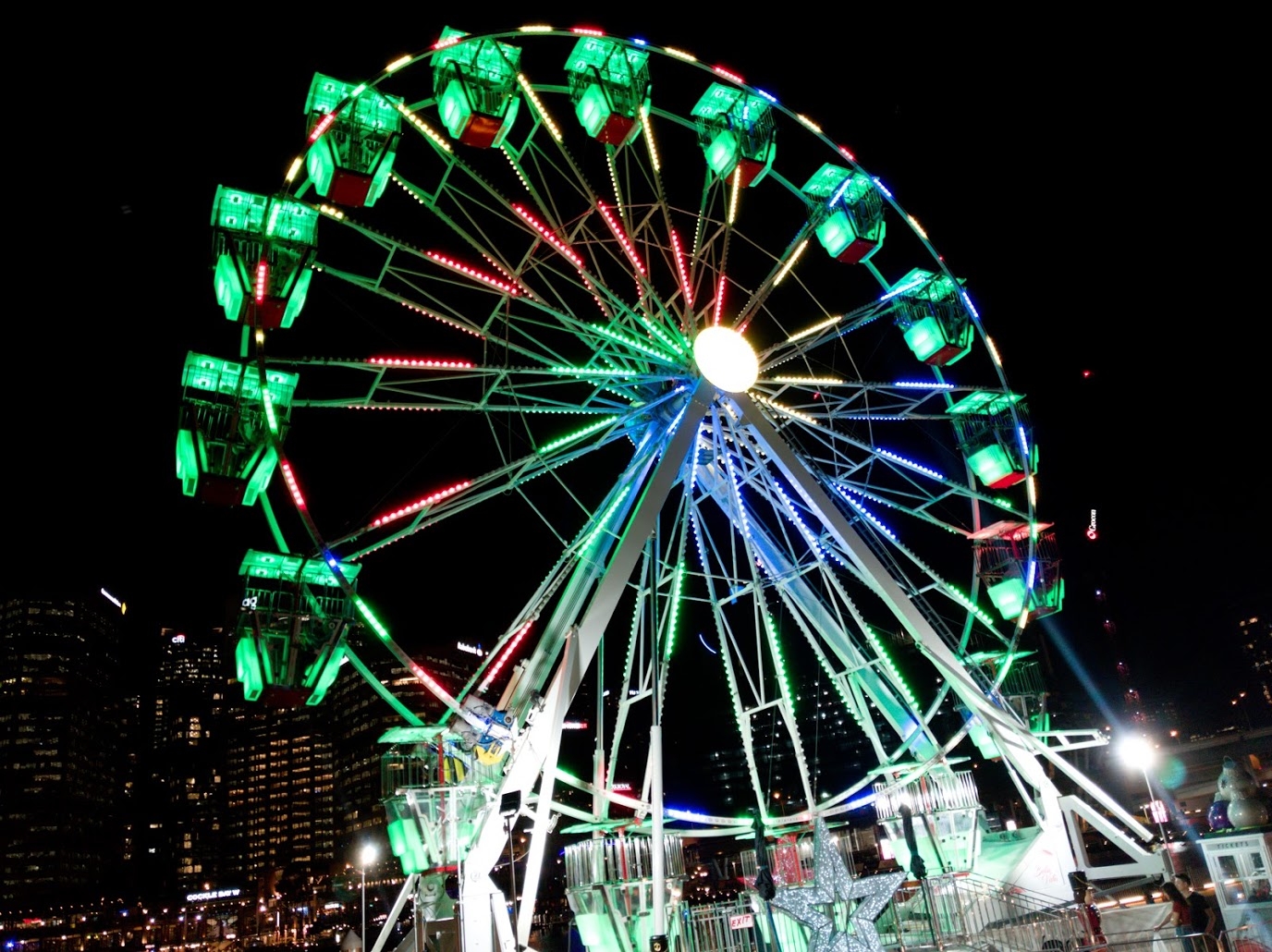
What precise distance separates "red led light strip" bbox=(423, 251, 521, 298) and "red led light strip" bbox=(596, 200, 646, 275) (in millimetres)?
2073

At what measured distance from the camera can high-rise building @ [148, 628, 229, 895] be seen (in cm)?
12012

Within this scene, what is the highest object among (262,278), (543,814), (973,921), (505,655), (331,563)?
(262,278)

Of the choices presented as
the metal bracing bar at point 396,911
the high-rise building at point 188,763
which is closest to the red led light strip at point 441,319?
the metal bracing bar at point 396,911

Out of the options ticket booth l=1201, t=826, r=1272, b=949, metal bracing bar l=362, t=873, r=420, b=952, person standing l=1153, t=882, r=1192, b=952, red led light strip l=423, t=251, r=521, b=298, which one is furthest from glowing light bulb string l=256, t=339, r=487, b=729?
ticket booth l=1201, t=826, r=1272, b=949

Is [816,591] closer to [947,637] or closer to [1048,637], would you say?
[947,637]

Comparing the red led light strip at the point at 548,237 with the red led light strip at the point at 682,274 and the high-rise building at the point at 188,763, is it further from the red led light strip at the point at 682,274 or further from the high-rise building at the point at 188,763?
the high-rise building at the point at 188,763

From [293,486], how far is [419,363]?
2.43 meters

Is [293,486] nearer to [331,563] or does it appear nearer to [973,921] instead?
[331,563]

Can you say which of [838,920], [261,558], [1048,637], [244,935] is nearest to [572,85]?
[261,558]

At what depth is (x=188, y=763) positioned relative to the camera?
5217 inches

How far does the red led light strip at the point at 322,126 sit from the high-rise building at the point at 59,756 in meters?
102

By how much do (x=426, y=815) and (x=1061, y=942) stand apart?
7.96 metres

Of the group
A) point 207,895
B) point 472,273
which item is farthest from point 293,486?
point 207,895

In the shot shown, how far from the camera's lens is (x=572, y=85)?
1714 centimetres
